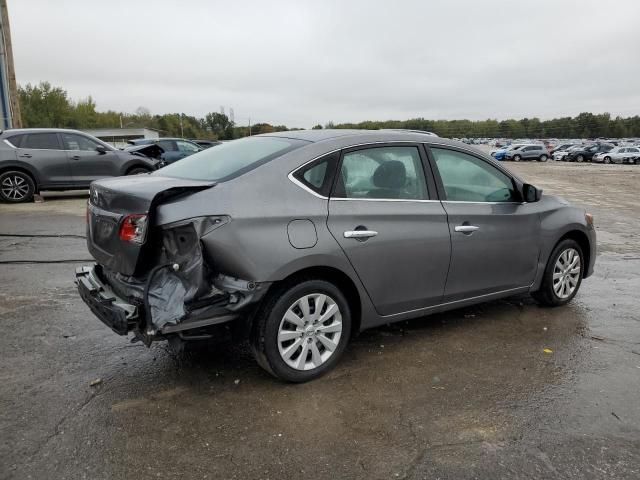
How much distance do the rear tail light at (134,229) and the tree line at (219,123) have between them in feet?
139

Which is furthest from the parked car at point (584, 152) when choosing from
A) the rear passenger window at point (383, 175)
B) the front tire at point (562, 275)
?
the rear passenger window at point (383, 175)

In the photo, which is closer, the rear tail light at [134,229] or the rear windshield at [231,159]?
the rear tail light at [134,229]

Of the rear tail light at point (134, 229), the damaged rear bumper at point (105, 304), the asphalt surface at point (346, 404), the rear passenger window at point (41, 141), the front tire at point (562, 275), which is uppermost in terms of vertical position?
the rear passenger window at point (41, 141)

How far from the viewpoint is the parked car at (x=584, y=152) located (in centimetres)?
4928

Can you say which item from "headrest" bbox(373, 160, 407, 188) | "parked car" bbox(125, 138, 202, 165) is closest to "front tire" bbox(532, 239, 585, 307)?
"headrest" bbox(373, 160, 407, 188)

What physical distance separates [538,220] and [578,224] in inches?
24.4

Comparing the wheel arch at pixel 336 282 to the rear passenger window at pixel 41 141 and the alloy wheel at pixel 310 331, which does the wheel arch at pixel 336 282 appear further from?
the rear passenger window at pixel 41 141

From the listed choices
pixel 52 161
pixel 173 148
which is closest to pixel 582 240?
pixel 52 161

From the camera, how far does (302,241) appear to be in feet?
11.5

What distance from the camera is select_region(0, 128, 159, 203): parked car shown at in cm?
1193

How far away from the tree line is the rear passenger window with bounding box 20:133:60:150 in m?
34.4

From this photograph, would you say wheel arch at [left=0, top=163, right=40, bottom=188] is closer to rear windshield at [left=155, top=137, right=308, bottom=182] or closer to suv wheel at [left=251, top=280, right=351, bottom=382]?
rear windshield at [left=155, top=137, right=308, bottom=182]

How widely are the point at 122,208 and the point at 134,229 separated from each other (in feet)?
0.62

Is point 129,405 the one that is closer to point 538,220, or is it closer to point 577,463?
point 577,463
